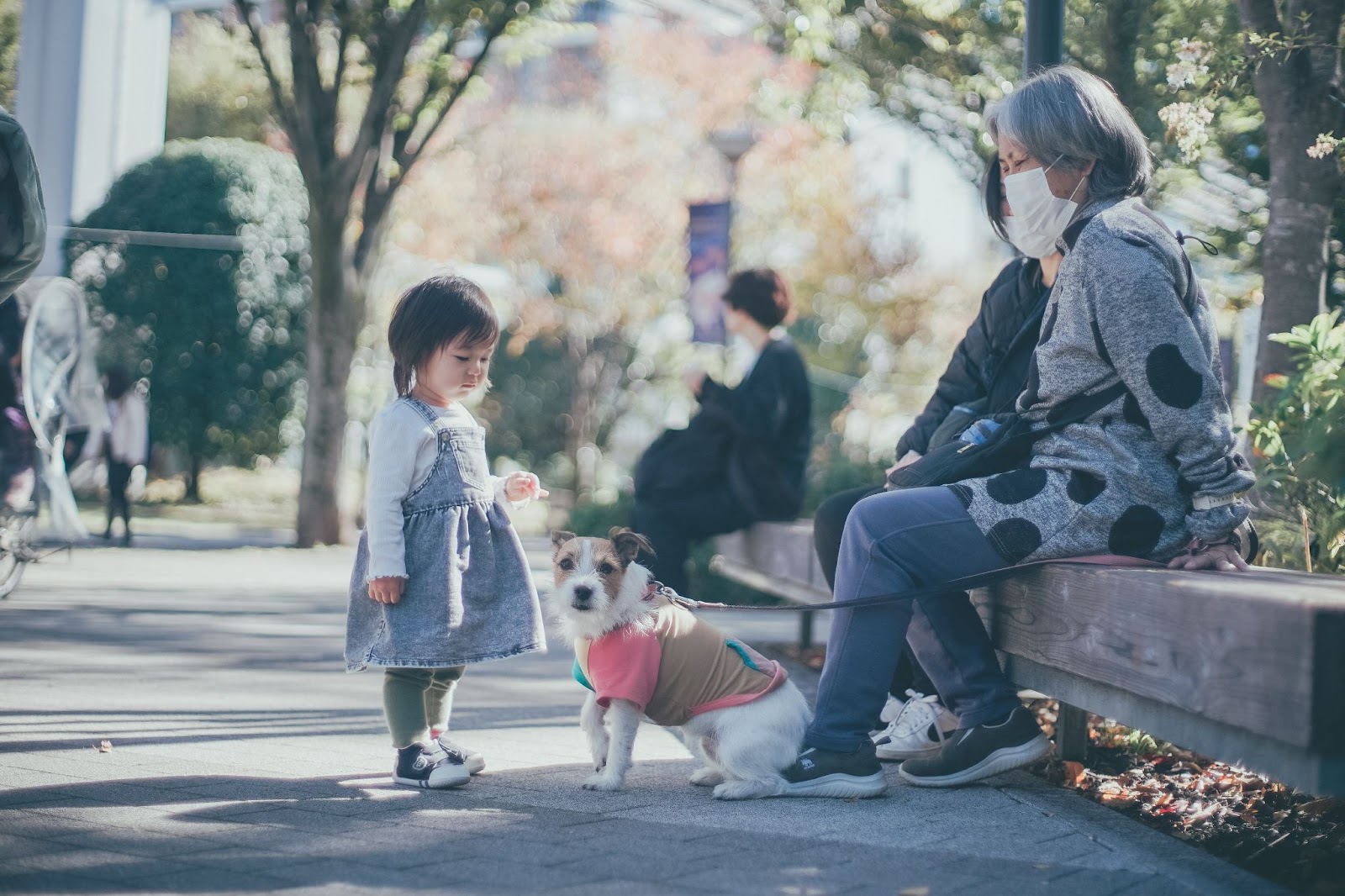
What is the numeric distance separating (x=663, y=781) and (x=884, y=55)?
651cm

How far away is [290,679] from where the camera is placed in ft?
19.6

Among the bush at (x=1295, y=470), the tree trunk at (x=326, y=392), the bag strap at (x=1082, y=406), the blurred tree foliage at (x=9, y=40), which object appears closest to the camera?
the bag strap at (x=1082, y=406)

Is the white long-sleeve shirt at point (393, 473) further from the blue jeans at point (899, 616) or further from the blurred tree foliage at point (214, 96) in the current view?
the blurred tree foliage at point (214, 96)

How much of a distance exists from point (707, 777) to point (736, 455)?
2.87m

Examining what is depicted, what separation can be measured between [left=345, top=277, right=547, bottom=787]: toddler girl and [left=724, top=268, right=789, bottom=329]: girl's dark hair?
111 inches

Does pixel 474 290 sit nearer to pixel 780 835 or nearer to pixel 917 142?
pixel 780 835

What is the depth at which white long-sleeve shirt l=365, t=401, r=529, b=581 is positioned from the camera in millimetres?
3859

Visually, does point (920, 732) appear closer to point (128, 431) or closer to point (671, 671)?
point (671, 671)

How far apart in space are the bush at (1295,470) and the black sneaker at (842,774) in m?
1.58

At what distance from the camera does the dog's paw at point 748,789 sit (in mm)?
3818

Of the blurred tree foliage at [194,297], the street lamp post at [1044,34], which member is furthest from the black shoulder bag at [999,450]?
the blurred tree foliage at [194,297]

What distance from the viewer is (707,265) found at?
12.6 metres

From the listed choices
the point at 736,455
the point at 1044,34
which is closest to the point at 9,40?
the point at 736,455

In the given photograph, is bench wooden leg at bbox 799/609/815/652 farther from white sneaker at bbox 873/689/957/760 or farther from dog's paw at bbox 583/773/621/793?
dog's paw at bbox 583/773/621/793
